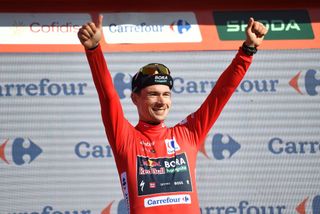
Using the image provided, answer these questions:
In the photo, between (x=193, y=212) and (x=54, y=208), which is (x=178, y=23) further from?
(x=193, y=212)

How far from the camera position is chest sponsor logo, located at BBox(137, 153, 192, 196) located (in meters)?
3.19

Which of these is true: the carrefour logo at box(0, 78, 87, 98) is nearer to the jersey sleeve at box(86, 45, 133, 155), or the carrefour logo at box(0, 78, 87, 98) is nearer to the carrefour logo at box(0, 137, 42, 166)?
the carrefour logo at box(0, 137, 42, 166)

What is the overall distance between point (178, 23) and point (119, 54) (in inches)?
20.1

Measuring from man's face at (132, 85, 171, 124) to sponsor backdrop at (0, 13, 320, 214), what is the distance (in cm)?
190

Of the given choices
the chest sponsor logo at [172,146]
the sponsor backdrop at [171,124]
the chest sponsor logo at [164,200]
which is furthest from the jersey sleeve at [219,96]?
the sponsor backdrop at [171,124]

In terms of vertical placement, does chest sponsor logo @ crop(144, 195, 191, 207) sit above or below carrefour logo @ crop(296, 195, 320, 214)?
below

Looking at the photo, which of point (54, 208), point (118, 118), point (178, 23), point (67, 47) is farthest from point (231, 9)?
point (118, 118)

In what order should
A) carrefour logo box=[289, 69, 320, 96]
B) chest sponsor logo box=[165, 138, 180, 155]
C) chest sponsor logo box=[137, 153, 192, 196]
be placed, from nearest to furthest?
1. chest sponsor logo box=[137, 153, 192, 196]
2. chest sponsor logo box=[165, 138, 180, 155]
3. carrefour logo box=[289, 69, 320, 96]

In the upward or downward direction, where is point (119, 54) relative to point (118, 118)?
upward

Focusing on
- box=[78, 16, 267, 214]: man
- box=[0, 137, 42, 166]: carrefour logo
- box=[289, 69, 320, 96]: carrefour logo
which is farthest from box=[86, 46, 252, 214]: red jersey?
box=[289, 69, 320, 96]: carrefour logo

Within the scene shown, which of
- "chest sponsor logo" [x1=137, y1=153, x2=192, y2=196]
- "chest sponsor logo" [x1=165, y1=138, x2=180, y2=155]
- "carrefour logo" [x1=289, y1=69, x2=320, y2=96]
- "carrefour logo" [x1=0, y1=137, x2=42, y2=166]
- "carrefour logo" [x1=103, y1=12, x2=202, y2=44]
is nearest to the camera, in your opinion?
"chest sponsor logo" [x1=137, y1=153, x2=192, y2=196]

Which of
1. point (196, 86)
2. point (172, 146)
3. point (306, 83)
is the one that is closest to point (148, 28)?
point (196, 86)

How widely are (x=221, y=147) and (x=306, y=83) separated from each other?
2.77ft

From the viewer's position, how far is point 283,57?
5.39m
